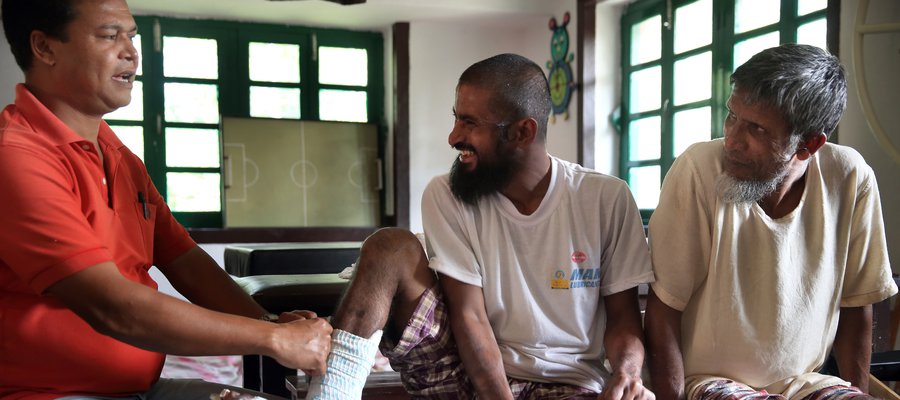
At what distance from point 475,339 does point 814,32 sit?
309 cm

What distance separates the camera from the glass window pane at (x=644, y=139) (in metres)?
5.21

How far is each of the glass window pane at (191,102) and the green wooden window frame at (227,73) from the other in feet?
0.12

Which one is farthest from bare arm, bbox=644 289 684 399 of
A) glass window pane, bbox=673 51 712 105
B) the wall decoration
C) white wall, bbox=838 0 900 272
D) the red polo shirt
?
the wall decoration

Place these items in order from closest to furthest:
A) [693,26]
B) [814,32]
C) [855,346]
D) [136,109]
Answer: [855,346], [814,32], [693,26], [136,109]

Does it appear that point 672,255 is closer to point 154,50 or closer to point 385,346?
point 385,346

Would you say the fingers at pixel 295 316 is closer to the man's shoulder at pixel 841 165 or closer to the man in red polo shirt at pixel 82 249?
the man in red polo shirt at pixel 82 249

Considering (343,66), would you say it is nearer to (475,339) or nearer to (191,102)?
(191,102)

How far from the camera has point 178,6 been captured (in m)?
5.70

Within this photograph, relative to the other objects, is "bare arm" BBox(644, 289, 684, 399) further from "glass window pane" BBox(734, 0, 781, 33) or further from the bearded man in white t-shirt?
"glass window pane" BBox(734, 0, 781, 33)

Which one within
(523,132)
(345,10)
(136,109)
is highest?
(345,10)

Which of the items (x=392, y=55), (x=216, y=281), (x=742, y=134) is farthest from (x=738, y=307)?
(x=392, y=55)

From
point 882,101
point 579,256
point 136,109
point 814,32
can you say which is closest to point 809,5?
point 814,32

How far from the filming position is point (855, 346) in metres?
1.84

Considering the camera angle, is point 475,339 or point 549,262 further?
point 549,262
